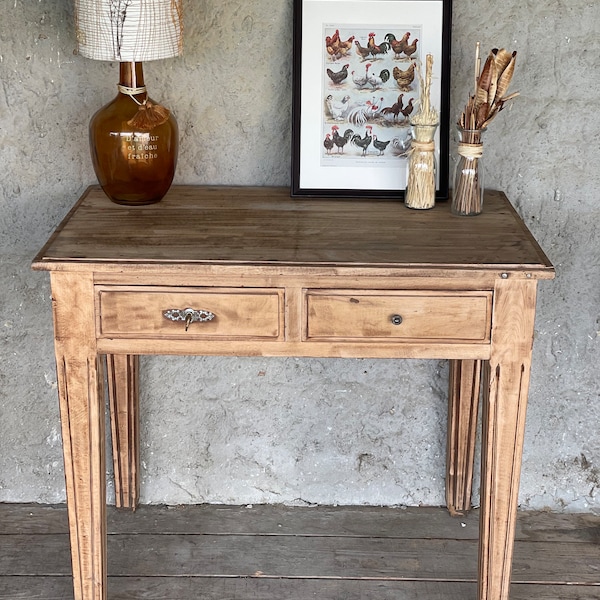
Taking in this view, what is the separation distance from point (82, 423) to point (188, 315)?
0.35 meters

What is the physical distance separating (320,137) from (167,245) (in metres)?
0.54

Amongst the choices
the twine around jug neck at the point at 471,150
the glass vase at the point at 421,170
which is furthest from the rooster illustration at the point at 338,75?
the twine around jug neck at the point at 471,150

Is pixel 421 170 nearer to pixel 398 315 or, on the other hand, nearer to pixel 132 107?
pixel 398 315

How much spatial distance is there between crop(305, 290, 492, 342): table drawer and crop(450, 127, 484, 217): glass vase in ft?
1.08

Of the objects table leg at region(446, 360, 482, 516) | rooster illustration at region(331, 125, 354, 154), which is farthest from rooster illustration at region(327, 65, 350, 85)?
table leg at region(446, 360, 482, 516)

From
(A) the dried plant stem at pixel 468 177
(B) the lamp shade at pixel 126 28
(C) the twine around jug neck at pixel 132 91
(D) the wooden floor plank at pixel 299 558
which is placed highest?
(B) the lamp shade at pixel 126 28

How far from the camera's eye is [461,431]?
8.22 ft

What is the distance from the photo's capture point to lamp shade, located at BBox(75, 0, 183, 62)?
1.95m

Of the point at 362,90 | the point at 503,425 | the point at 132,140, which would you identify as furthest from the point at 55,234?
the point at 503,425

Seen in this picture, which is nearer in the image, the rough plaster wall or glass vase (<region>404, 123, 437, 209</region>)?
glass vase (<region>404, 123, 437, 209</region>)

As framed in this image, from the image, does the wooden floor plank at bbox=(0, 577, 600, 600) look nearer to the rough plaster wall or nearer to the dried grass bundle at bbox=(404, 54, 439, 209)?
the rough plaster wall

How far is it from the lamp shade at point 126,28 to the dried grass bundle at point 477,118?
2.24 feet

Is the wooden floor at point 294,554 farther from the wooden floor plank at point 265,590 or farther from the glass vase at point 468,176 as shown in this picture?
the glass vase at point 468,176

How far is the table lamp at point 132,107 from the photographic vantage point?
1.97 metres
